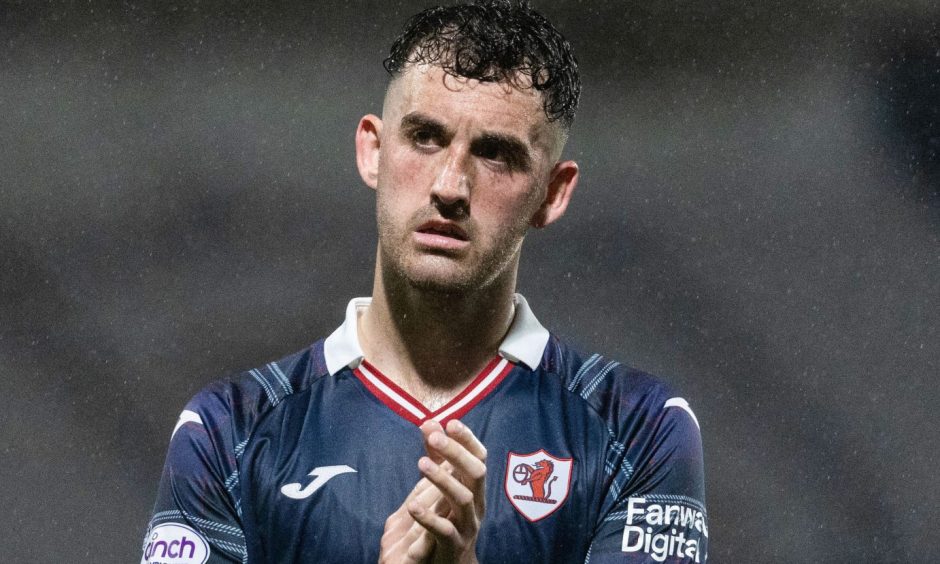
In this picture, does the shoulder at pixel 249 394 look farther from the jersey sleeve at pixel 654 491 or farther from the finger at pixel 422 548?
the jersey sleeve at pixel 654 491

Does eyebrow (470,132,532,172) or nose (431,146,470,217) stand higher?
eyebrow (470,132,532,172)

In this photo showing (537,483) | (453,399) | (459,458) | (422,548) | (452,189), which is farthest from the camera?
(453,399)

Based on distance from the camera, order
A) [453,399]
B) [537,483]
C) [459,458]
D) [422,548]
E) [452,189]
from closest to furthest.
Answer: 1. [459,458]
2. [422,548]
3. [452,189]
4. [537,483]
5. [453,399]

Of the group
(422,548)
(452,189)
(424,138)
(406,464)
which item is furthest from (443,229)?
(422,548)

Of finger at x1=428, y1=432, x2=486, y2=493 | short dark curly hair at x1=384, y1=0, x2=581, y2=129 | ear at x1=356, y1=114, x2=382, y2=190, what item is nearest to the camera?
finger at x1=428, y1=432, x2=486, y2=493

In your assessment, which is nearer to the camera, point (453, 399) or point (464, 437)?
point (464, 437)

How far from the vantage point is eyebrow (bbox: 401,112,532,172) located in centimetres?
246

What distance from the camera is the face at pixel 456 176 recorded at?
2418 mm

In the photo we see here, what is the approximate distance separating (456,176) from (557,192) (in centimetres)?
32

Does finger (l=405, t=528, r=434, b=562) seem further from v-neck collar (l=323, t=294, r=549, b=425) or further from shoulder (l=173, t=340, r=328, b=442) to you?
shoulder (l=173, t=340, r=328, b=442)

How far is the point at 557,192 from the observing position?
8.75 ft

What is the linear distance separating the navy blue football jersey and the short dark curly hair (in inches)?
19.1

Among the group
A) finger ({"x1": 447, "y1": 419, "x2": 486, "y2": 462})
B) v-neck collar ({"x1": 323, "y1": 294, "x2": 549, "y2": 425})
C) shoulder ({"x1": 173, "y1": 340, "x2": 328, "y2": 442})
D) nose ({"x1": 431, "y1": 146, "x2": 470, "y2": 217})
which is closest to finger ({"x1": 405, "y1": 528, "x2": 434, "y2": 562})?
finger ({"x1": 447, "y1": 419, "x2": 486, "y2": 462})

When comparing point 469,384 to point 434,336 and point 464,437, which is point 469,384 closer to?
point 434,336
